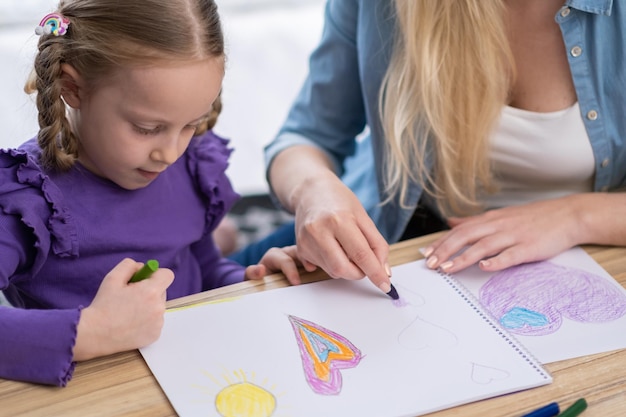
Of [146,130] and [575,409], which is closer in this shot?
[575,409]

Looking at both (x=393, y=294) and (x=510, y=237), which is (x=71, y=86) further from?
(x=510, y=237)

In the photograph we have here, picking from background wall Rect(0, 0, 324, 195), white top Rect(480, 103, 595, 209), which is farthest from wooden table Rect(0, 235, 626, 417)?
background wall Rect(0, 0, 324, 195)

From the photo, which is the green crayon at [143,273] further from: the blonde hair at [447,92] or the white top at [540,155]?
the white top at [540,155]

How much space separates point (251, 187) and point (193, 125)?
4.80 ft

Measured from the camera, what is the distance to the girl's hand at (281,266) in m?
0.99

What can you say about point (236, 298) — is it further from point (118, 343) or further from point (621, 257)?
point (621, 257)

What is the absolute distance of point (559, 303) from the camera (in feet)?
3.10

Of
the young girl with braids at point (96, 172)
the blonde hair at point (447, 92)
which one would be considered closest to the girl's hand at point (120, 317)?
the young girl with braids at point (96, 172)

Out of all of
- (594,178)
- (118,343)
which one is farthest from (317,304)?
(594,178)

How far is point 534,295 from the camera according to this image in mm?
961

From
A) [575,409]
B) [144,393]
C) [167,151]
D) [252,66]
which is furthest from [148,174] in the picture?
[252,66]

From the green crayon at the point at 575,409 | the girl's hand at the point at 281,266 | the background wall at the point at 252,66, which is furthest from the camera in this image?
the background wall at the point at 252,66

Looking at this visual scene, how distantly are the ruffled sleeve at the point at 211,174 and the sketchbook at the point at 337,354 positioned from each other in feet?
0.76

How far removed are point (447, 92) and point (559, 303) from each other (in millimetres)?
366
